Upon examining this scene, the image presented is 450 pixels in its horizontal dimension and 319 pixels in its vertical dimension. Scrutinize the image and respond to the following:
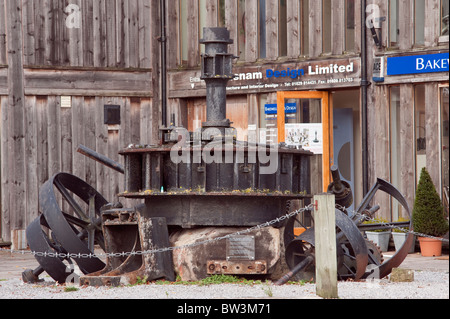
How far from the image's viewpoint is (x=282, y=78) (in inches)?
659

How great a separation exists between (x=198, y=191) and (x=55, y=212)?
1.69 metres

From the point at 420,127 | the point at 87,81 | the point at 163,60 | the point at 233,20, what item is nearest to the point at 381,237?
the point at 420,127

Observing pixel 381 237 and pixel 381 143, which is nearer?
pixel 381 237

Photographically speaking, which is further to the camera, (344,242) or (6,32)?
(6,32)

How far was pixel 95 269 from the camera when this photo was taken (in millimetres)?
11258

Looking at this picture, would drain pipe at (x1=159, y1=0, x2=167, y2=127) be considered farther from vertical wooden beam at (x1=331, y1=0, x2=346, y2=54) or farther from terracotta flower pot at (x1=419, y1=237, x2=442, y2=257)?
terracotta flower pot at (x1=419, y1=237, x2=442, y2=257)

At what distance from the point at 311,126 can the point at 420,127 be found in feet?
7.16

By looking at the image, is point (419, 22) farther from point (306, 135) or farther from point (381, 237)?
point (381, 237)

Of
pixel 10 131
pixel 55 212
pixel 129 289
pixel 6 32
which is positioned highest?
pixel 6 32

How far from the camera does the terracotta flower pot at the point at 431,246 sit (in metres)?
14.5


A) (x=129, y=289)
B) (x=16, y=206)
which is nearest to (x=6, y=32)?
(x=16, y=206)

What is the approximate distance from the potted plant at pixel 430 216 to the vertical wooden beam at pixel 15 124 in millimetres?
6814
